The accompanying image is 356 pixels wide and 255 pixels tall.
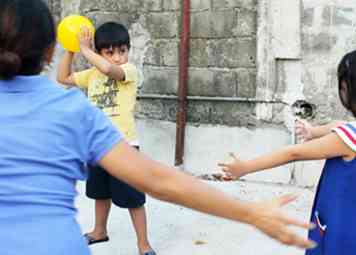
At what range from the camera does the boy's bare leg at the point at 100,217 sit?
4.19m

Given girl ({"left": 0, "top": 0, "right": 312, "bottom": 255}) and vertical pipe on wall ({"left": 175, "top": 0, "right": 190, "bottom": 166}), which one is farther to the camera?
vertical pipe on wall ({"left": 175, "top": 0, "right": 190, "bottom": 166})

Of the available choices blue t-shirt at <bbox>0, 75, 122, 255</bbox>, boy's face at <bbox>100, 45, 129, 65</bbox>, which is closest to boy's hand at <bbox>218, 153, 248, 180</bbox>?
blue t-shirt at <bbox>0, 75, 122, 255</bbox>

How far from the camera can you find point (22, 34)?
1.68 meters

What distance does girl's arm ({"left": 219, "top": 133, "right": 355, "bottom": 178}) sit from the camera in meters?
2.63

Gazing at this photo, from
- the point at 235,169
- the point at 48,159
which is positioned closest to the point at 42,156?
the point at 48,159

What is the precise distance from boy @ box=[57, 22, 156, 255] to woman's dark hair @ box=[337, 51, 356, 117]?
1659mm

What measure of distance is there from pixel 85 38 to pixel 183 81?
1.61 metres

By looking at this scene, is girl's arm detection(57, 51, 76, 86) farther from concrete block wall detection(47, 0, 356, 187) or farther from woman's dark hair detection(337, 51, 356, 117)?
woman's dark hair detection(337, 51, 356, 117)

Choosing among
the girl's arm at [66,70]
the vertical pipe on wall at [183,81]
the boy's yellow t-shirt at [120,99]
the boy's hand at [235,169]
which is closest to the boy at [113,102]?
the boy's yellow t-shirt at [120,99]

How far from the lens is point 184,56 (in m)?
5.67

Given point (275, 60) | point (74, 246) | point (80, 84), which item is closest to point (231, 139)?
point (275, 60)

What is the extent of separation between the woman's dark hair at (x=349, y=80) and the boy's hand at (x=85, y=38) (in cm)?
190

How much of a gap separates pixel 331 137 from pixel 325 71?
2590 mm

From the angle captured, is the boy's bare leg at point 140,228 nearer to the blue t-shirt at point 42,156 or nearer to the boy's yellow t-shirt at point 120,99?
the boy's yellow t-shirt at point 120,99
